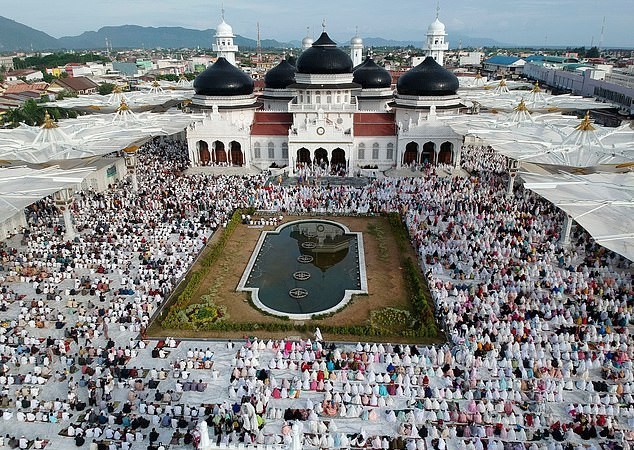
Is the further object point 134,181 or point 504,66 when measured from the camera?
point 504,66

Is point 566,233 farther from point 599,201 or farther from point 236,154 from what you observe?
point 236,154

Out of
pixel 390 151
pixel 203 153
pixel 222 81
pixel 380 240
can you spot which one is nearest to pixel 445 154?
pixel 390 151

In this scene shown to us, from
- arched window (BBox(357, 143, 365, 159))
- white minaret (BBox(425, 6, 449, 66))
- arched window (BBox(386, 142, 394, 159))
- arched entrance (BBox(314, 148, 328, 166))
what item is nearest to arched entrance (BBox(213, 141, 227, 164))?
arched entrance (BBox(314, 148, 328, 166))

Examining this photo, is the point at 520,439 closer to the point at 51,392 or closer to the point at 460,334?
the point at 460,334

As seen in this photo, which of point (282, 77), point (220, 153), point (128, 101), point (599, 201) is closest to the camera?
point (599, 201)

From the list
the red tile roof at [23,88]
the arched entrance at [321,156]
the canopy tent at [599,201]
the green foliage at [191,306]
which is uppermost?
the red tile roof at [23,88]

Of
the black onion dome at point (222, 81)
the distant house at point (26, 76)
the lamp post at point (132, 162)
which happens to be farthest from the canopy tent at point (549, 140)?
the distant house at point (26, 76)

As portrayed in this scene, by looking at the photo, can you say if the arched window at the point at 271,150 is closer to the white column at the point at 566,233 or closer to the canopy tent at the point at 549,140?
the canopy tent at the point at 549,140
